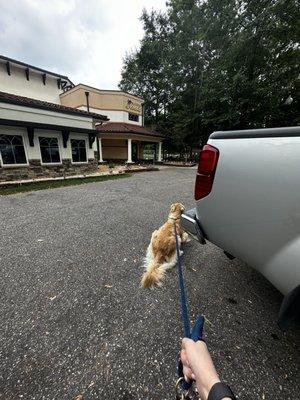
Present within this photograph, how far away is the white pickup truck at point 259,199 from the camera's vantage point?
124 cm

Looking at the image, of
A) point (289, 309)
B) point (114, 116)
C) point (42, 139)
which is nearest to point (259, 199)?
point (289, 309)

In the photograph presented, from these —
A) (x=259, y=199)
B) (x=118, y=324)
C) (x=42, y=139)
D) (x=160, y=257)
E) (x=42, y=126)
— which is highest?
(x=42, y=126)

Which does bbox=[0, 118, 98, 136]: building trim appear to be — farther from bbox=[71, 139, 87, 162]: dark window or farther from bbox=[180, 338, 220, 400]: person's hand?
bbox=[180, 338, 220, 400]: person's hand

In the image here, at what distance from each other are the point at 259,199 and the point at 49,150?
1235 cm

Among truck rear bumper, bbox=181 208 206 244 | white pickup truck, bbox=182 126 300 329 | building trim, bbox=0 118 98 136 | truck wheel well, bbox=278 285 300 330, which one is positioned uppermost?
building trim, bbox=0 118 98 136

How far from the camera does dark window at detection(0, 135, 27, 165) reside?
31.7 feet

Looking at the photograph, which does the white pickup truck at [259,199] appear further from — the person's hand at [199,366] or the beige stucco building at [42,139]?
the beige stucco building at [42,139]

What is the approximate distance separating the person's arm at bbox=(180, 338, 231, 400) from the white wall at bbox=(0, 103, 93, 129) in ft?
40.4

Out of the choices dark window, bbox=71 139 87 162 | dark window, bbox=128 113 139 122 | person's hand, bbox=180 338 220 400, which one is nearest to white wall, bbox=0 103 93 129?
dark window, bbox=71 139 87 162

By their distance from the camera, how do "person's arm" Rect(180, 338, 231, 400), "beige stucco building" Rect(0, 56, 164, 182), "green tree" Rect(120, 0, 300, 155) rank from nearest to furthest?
"person's arm" Rect(180, 338, 231, 400)
"beige stucco building" Rect(0, 56, 164, 182)
"green tree" Rect(120, 0, 300, 155)

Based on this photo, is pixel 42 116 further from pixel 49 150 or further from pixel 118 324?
pixel 118 324

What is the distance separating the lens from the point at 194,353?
34.4 inches

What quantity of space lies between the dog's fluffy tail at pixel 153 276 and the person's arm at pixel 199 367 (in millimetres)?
1636

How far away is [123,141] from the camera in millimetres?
21156
